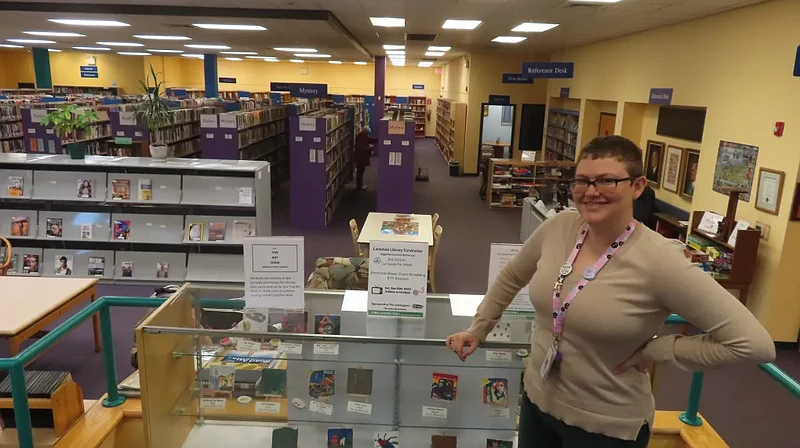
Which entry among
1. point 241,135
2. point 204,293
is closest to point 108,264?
point 241,135

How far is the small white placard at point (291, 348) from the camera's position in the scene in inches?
86.8

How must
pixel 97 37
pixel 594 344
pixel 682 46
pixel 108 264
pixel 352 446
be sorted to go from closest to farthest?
1. pixel 594 344
2. pixel 352 446
3. pixel 108 264
4. pixel 682 46
5. pixel 97 37

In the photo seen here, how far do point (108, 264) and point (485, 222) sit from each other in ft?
21.2

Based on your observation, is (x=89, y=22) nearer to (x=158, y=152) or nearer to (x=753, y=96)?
(x=158, y=152)

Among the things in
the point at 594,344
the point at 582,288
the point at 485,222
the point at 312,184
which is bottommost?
the point at 485,222

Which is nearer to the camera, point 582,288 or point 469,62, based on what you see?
point 582,288

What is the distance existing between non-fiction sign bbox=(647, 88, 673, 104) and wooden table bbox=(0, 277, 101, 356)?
7.56 m

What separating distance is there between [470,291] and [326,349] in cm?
462

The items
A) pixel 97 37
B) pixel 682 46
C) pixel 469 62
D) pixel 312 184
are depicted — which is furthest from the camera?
pixel 469 62

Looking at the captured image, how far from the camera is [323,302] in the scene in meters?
2.39

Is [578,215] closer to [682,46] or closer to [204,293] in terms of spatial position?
[204,293]

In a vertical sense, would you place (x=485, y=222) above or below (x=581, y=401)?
below

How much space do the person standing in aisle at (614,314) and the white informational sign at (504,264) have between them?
1.60 ft

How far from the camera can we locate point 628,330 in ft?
4.62
